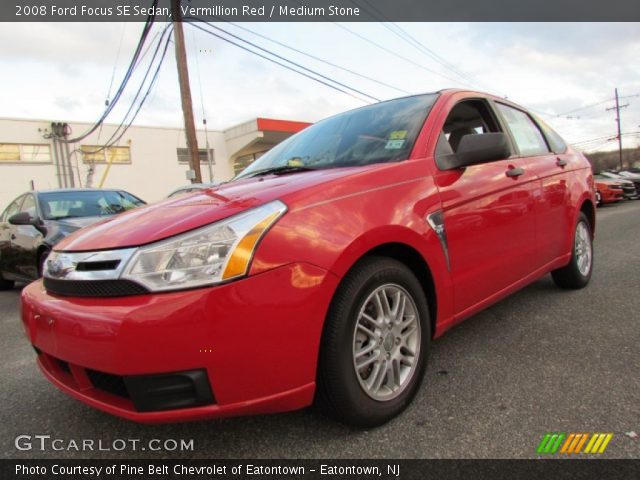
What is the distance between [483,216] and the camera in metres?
2.57

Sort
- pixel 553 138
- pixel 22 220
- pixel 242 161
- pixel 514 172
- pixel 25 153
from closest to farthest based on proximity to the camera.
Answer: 1. pixel 514 172
2. pixel 553 138
3. pixel 22 220
4. pixel 25 153
5. pixel 242 161

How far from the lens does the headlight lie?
5.20ft

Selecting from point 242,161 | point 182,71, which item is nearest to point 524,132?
point 182,71

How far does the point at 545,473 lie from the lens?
1651mm

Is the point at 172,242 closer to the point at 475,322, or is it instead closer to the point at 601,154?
the point at 475,322

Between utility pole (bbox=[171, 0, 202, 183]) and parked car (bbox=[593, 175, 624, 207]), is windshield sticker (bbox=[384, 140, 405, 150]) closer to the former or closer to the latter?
utility pole (bbox=[171, 0, 202, 183])

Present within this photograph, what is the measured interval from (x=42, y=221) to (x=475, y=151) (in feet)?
15.8

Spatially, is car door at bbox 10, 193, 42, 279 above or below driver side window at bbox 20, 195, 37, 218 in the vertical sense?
below

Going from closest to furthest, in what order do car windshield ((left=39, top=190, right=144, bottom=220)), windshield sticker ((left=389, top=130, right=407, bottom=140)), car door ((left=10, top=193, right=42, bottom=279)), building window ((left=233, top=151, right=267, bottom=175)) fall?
windshield sticker ((left=389, top=130, right=407, bottom=140)) → car door ((left=10, top=193, right=42, bottom=279)) → car windshield ((left=39, top=190, right=144, bottom=220)) → building window ((left=233, top=151, right=267, bottom=175))

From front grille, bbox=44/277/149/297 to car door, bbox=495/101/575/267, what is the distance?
2.67 meters

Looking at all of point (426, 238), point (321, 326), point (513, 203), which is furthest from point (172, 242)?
point (513, 203)

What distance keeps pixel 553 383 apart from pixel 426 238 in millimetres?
1010

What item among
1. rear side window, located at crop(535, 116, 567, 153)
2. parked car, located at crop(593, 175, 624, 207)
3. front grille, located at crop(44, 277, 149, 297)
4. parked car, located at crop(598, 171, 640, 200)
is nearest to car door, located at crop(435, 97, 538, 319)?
rear side window, located at crop(535, 116, 567, 153)

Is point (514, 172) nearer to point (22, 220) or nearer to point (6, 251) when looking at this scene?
point (22, 220)
